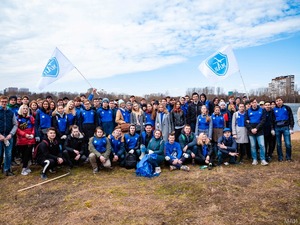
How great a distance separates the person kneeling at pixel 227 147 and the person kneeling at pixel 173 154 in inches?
50.3

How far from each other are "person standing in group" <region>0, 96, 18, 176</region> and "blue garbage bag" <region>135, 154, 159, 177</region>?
3707 millimetres

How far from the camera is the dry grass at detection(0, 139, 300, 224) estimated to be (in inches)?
169

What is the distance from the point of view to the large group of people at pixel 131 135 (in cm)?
692

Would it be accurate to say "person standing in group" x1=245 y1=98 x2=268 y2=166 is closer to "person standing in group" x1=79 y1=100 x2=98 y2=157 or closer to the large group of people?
the large group of people

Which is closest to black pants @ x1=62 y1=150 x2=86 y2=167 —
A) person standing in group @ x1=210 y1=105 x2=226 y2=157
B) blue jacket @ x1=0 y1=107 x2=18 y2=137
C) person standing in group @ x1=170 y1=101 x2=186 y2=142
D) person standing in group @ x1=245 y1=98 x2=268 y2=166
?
blue jacket @ x1=0 y1=107 x2=18 y2=137

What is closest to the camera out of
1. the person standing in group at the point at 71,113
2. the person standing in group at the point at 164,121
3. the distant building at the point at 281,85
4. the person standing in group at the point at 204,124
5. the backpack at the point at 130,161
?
the backpack at the point at 130,161

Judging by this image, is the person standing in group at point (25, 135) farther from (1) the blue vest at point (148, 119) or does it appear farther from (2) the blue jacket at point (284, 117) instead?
(2) the blue jacket at point (284, 117)

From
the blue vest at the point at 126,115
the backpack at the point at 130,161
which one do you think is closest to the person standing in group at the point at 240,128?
the backpack at the point at 130,161

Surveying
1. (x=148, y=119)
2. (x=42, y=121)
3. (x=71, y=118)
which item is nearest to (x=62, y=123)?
(x=71, y=118)

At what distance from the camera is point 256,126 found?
24.8 feet

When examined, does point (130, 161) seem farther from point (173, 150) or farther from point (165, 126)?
point (165, 126)

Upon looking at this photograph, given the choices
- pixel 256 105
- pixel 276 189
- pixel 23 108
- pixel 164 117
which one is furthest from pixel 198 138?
pixel 23 108

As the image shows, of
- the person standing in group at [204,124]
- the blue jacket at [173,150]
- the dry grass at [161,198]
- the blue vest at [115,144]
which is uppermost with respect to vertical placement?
the person standing in group at [204,124]

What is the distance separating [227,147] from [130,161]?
316cm
